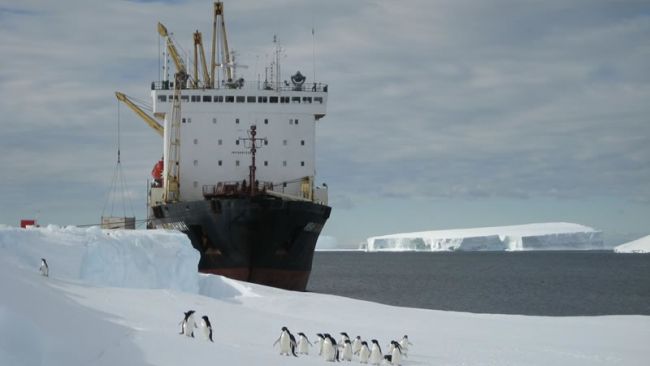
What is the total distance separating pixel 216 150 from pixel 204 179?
156 centimetres

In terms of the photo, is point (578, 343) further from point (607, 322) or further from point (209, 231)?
point (209, 231)

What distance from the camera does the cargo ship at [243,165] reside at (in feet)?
125

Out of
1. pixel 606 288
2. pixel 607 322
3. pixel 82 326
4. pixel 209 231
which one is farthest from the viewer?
pixel 606 288

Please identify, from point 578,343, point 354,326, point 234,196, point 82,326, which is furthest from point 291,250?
point 82,326

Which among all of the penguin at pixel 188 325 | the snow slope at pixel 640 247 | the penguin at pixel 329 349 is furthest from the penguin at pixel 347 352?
the snow slope at pixel 640 247

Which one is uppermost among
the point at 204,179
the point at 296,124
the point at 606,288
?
the point at 296,124

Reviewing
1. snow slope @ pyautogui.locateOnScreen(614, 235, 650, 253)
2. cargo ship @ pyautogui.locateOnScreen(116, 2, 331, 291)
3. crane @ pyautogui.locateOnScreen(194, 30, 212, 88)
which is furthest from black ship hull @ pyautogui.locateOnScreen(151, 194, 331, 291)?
snow slope @ pyautogui.locateOnScreen(614, 235, 650, 253)

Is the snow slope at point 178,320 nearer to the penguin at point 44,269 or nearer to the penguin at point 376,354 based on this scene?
the penguin at point 44,269

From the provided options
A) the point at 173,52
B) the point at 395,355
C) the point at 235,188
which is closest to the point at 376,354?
the point at 395,355

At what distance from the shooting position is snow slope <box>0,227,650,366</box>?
1285 cm

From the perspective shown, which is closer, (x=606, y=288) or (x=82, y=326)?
(x=82, y=326)

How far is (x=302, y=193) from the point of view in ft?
137

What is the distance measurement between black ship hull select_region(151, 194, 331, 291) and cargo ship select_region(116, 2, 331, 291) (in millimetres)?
56

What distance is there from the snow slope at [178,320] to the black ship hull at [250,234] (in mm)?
6023
